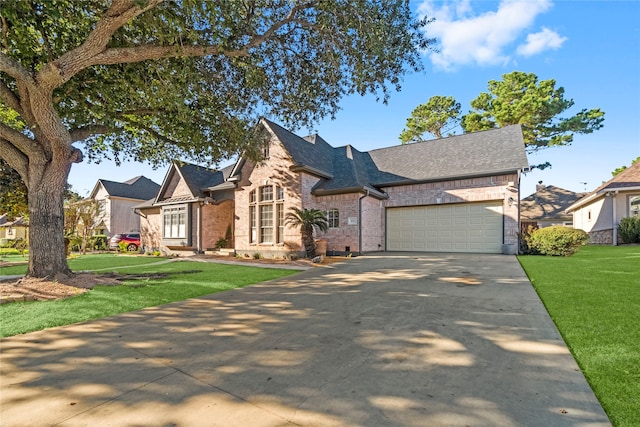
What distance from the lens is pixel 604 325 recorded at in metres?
3.96

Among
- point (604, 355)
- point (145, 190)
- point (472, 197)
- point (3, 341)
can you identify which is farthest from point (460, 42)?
point (145, 190)

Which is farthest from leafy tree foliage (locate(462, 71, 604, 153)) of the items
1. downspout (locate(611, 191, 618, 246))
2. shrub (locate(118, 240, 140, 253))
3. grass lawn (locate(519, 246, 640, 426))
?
shrub (locate(118, 240, 140, 253))

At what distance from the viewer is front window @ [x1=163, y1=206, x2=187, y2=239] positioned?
18.7 metres

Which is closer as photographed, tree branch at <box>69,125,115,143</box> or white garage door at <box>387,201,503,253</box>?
tree branch at <box>69,125,115,143</box>

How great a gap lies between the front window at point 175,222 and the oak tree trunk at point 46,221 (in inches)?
424

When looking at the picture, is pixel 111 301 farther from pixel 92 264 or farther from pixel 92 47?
pixel 92 264

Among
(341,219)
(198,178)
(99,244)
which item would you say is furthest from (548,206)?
(99,244)

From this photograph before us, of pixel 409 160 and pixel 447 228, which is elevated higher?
pixel 409 160

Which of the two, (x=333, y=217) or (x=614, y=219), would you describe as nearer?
(x=333, y=217)

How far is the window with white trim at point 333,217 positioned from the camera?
1572cm

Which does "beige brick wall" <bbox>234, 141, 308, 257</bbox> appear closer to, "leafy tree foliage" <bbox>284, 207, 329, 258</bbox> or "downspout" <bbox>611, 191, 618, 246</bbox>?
"leafy tree foliage" <bbox>284, 207, 329, 258</bbox>

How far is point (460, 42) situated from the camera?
9727mm

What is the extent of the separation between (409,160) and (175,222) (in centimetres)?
1526

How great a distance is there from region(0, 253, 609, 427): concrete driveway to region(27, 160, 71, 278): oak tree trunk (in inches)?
173
